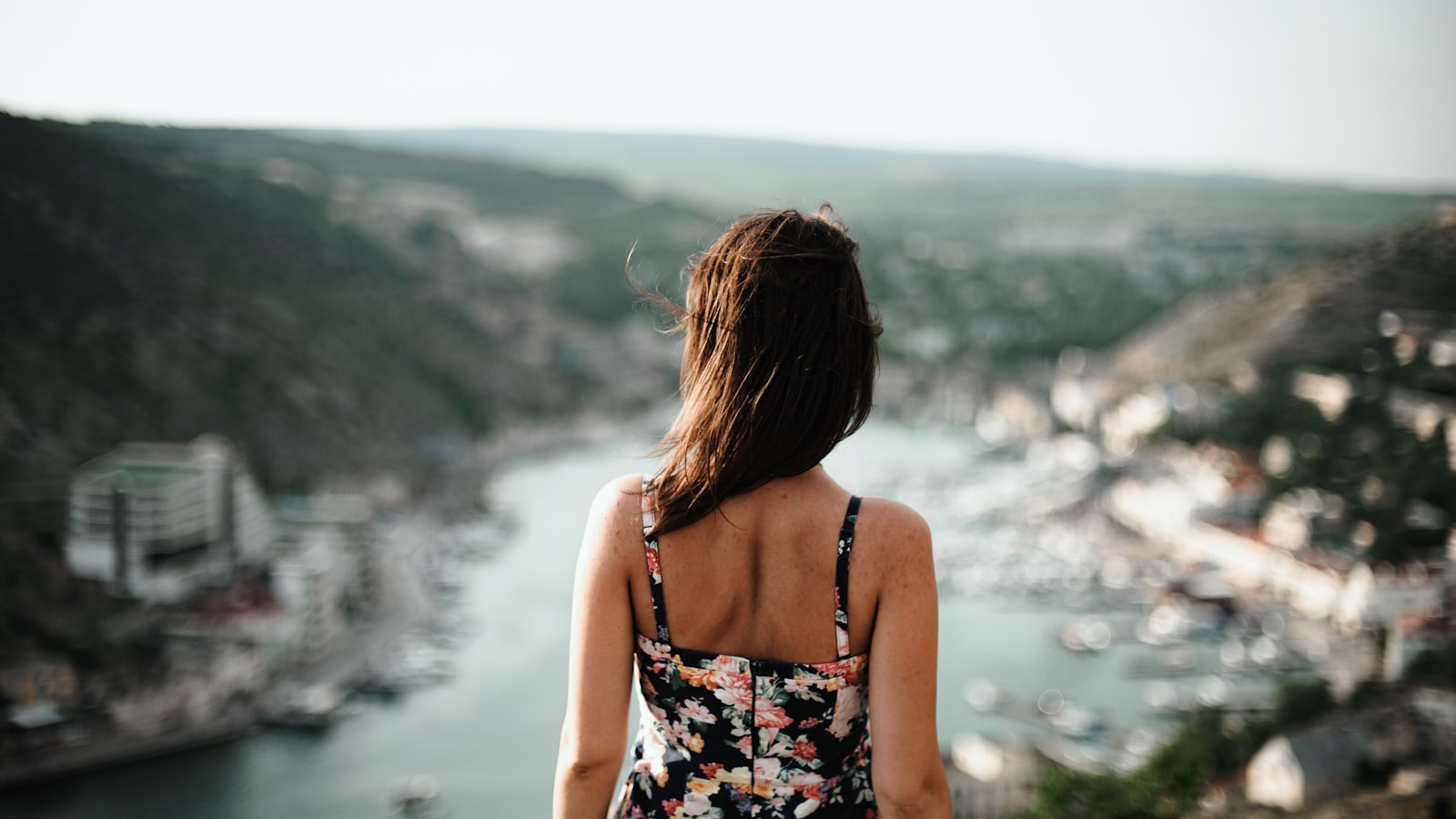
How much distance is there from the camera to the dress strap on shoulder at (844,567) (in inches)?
17.6

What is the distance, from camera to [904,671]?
1.50 feet

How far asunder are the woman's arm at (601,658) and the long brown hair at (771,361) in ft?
0.06

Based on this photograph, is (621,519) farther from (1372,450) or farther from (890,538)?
(1372,450)

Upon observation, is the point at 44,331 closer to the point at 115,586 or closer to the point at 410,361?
the point at 115,586

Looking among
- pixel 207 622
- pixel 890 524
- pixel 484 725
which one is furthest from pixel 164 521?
pixel 890 524

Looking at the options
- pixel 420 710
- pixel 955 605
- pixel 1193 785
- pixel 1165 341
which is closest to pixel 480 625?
pixel 420 710

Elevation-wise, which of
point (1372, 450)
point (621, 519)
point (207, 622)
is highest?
point (621, 519)

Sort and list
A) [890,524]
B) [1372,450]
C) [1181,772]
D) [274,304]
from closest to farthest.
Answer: [890,524], [1181,772], [1372,450], [274,304]

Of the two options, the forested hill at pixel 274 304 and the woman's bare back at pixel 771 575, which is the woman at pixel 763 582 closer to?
the woman's bare back at pixel 771 575

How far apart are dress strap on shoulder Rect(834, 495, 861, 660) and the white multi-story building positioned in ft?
12.7

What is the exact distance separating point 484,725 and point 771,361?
5241 millimetres

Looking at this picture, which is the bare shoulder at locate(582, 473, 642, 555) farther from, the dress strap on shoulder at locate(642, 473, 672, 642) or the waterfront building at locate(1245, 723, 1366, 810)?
the waterfront building at locate(1245, 723, 1366, 810)

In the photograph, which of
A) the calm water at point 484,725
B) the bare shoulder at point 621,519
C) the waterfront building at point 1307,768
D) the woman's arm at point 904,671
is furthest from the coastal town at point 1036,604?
the bare shoulder at point 621,519

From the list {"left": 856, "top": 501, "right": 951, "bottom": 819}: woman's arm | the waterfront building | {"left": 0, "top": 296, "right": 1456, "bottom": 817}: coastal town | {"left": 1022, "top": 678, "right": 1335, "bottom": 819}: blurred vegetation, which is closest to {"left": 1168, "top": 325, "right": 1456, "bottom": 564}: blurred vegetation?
{"left": 0, "top": 296, "right": 1456, "bottom": 817}: coastal town
